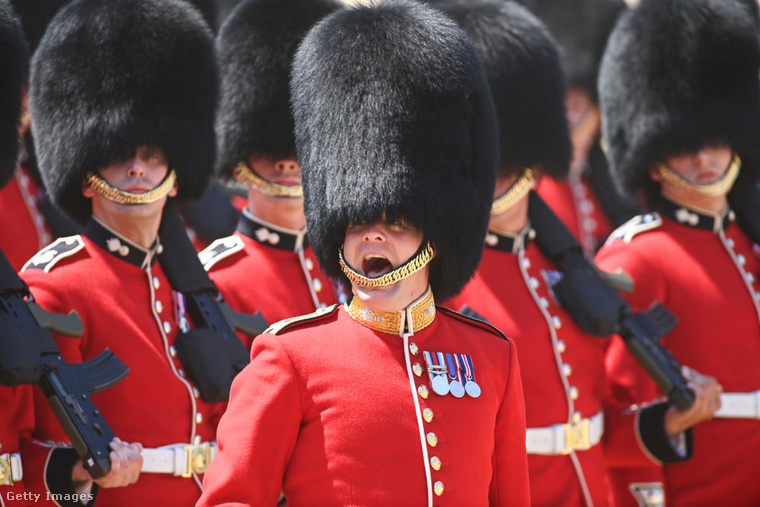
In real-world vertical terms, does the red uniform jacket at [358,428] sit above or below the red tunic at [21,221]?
above

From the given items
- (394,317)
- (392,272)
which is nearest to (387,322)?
(394,317)

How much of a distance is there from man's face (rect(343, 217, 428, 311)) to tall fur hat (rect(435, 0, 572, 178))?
1.43 meters

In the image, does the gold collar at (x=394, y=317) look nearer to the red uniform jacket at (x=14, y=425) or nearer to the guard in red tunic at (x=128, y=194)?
the guard in red tunic at (x=128, y=194)

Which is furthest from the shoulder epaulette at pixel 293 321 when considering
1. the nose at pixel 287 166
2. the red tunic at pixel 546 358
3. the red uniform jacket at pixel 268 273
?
the nose at pixel 287 166

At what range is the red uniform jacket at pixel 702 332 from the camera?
4.21 metres

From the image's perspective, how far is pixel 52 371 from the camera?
10.1ft

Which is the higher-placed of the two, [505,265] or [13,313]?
[13,313]

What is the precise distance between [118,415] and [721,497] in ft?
6.85

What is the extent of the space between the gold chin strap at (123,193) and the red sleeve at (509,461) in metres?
1.26

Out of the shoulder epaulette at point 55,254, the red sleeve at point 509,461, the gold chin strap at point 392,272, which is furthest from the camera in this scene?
the shoulder epaulette at point 55,254

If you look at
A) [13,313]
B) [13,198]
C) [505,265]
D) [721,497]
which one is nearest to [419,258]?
[13,313]

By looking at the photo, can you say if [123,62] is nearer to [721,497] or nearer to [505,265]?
[505,265]

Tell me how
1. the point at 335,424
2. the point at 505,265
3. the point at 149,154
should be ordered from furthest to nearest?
the point at 505,265, the point at 149,154, the point at 335,424

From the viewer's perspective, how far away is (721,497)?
13.7 ft
